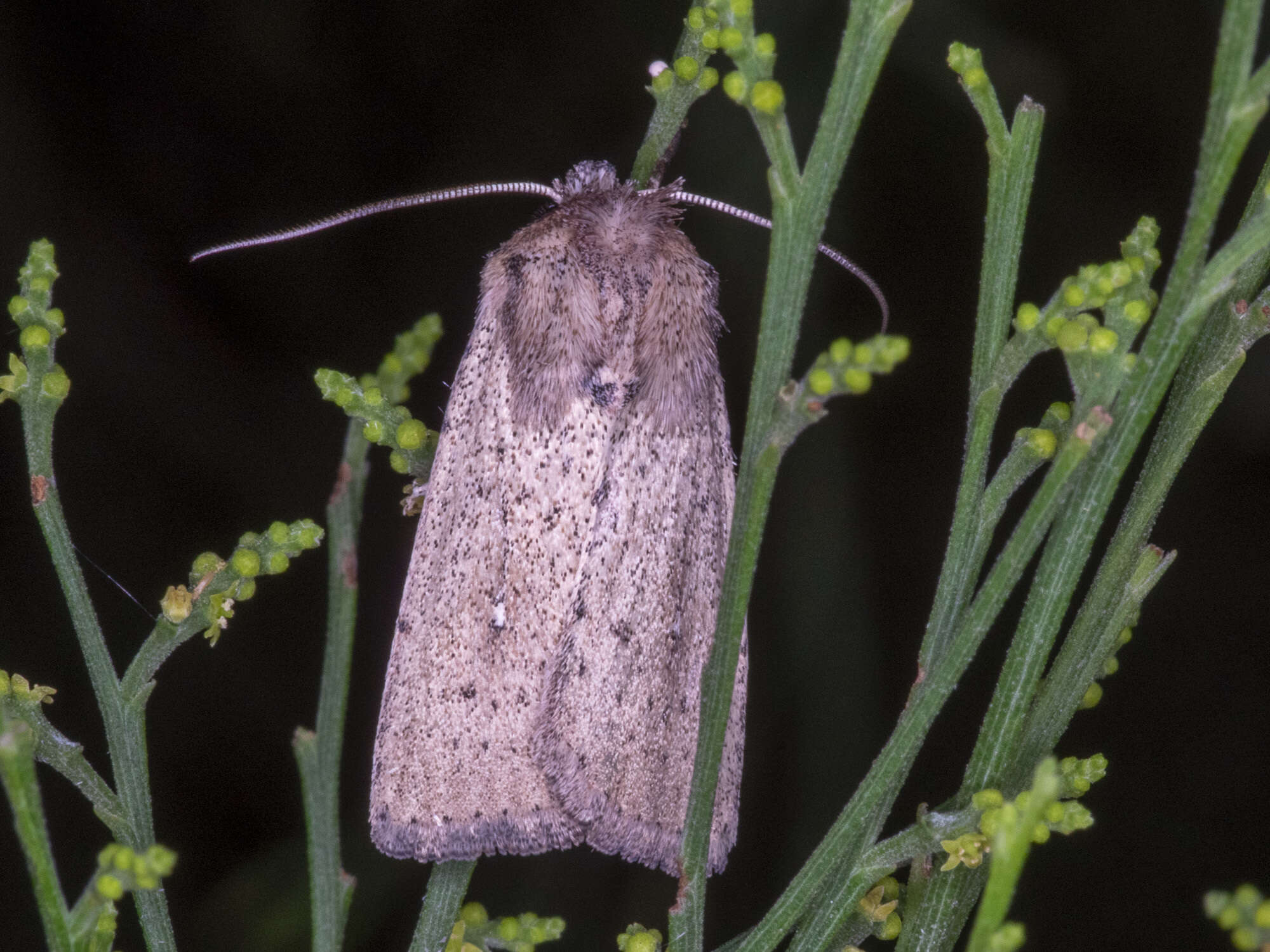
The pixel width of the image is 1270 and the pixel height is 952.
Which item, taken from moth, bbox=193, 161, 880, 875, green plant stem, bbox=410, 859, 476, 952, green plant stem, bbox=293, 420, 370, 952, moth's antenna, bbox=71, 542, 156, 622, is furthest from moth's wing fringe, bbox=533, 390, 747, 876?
moth's antenna, bbox=71, 542, 156, 622

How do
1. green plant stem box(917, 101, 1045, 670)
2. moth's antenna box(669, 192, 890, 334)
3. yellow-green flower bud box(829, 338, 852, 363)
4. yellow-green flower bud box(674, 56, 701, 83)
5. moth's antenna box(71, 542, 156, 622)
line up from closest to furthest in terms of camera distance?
yellow-green flower bud box(829, 338, 852, 363)
green plant stem box(917, 101, 1045, 670)
yellow-green flower bud box(674, 56, 701, 83)
moth's antenna box(669, 192, 890, 334)
moth's antenna box(71, 542, 156, 622)

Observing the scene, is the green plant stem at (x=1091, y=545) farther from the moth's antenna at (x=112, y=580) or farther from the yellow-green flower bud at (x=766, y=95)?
the moth's antenna at (x=112, y=580)

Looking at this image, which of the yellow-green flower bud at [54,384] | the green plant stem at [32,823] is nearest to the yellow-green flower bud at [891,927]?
the green plant stem at [32,823]

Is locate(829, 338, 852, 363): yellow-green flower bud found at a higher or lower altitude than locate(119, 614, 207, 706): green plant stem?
higher

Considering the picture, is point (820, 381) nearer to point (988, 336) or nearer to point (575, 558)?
point (988, 336)

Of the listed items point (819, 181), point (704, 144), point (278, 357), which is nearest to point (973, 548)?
point (819, 181)

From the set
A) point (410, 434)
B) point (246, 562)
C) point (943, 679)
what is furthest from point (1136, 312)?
point (246, 562)

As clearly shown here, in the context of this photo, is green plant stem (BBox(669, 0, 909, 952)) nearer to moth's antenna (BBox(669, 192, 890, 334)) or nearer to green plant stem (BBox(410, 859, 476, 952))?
green plant stem (BBox(410, 859, 476, 952))
